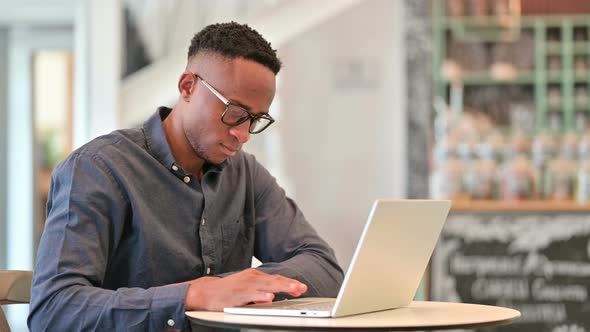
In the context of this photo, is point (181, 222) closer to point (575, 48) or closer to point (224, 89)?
point (224, 89)

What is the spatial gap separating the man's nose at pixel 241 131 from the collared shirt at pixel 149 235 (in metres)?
0.17

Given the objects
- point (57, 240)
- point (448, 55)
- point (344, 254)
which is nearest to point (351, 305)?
point (57, 240)

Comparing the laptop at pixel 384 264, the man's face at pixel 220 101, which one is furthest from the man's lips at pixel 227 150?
the laptop at pixel 384 264

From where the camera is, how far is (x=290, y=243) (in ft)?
7.23

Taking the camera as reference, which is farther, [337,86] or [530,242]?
[337,86]

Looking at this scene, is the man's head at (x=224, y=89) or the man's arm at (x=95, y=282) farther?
the man's head at (x=224, y=89)

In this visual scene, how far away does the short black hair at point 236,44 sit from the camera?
1990 mm

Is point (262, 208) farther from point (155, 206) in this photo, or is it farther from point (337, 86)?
point (337, 86)

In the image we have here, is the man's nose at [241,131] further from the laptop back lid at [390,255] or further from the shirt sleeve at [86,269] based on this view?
the laptop back lid at [390,255]

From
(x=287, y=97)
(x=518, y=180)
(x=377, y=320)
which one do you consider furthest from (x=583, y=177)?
(x=377, y=320)

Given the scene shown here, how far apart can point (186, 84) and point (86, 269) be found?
18.9 inches

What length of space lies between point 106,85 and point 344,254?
158 cm

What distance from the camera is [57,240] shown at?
1.78 metres

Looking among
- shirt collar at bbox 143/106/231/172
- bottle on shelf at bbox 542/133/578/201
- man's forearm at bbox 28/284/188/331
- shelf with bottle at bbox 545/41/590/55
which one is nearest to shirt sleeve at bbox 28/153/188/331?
man's forearm at bbox 28/284/188/331
